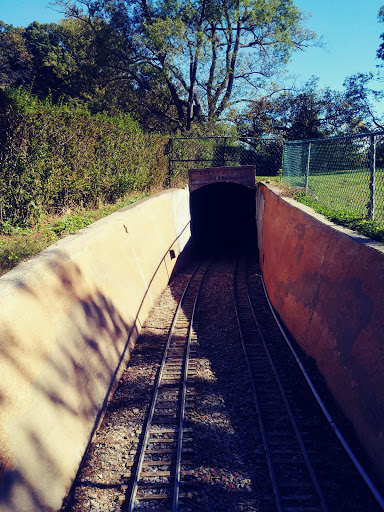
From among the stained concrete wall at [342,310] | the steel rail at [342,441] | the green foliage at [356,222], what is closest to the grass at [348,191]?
the green foliage at [356,222]

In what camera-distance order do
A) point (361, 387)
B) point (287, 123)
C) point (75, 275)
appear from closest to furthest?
point (361, 387)
point (75, 275)
point (287, 123)

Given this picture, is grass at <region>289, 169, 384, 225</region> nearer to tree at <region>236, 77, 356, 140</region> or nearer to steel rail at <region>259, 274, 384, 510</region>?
steel rail at <region>259, 274, 384, 510</region>

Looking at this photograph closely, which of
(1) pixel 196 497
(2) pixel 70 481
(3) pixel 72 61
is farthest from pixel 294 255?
(3) pixel 72 61

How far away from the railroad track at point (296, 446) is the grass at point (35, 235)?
4.43 metres

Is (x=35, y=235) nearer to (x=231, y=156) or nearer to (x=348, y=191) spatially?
(x=348, y=191)

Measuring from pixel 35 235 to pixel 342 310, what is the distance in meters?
5.96

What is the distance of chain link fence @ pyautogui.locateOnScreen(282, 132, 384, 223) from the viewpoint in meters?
6.12

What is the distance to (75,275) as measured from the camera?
6.03 metres

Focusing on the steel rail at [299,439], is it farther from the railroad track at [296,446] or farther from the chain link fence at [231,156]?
the chain link fence at [231,156]

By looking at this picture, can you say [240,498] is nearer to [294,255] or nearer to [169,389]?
[169,389]

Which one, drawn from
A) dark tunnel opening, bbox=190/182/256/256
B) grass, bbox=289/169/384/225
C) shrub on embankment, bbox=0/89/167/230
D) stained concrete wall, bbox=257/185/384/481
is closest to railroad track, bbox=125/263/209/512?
stained concrete wall, bbox=257/185/384/481

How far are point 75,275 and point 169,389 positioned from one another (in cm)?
259

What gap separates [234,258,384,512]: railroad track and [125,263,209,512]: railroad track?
1.11 m

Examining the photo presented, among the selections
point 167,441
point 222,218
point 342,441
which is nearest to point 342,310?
point 342,441
